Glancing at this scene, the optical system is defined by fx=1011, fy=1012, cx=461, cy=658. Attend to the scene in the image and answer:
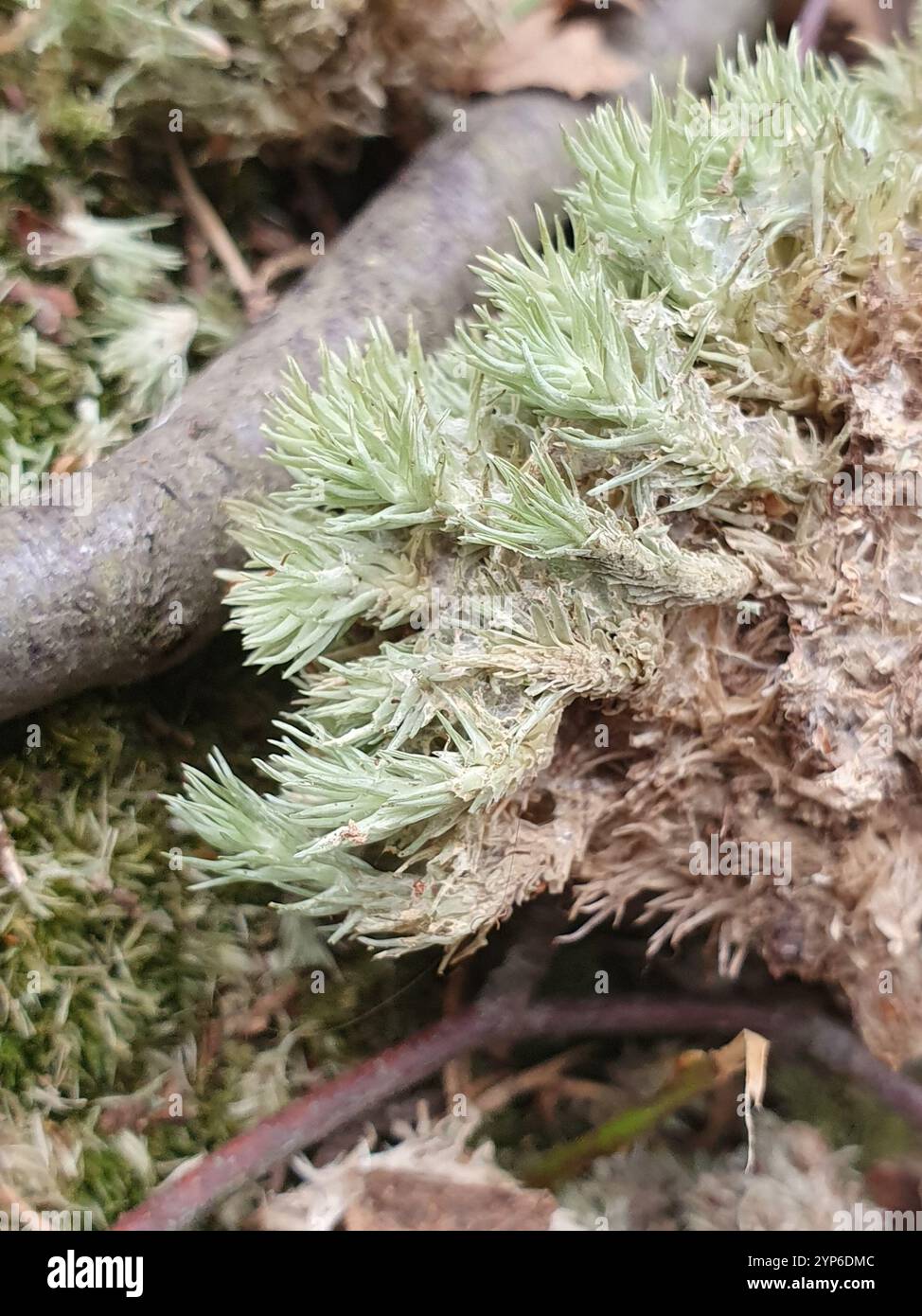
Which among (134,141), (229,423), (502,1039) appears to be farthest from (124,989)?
(134,141)

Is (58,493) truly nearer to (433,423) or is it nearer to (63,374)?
(63,374)
